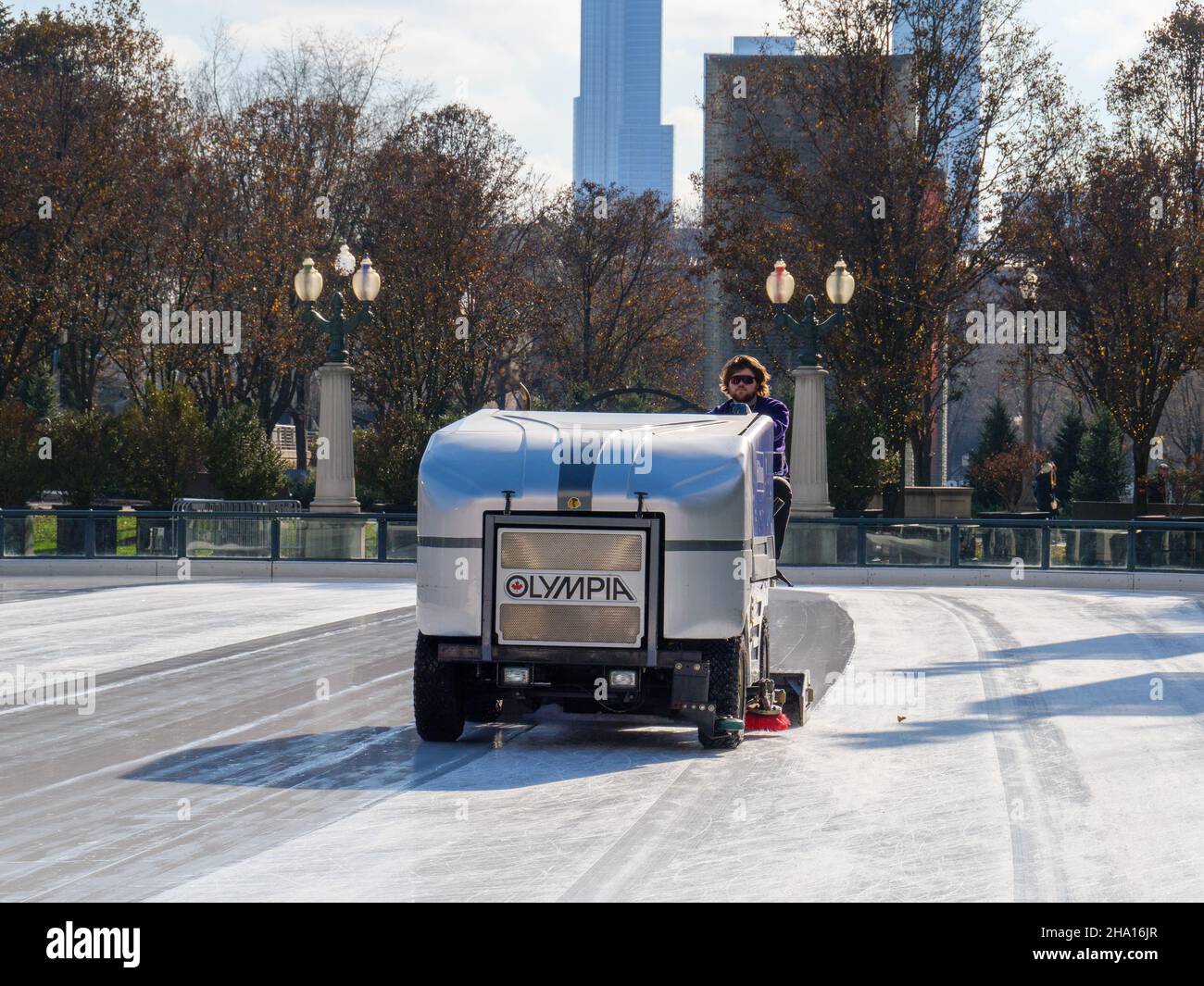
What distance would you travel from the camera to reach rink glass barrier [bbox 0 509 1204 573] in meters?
31.8

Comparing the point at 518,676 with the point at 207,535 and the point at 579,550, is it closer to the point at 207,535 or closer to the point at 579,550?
the point at 579,550

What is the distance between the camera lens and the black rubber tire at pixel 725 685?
34.0 ft

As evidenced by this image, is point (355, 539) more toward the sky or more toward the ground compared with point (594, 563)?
more toward the ground

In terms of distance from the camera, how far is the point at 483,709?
1112cm

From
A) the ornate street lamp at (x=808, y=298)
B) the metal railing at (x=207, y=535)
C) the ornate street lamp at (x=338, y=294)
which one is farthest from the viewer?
the metal railing at (x=207, y=535)

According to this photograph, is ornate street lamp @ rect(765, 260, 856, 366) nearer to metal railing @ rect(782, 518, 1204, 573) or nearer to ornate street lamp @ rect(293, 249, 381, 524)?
metal railing @ rect(782, 518, 1204, 573)

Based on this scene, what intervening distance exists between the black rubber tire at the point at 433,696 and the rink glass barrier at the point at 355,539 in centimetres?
2115

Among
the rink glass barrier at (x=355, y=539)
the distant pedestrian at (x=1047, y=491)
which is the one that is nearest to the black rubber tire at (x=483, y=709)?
the rink glass barrier at (x=355, y=539)

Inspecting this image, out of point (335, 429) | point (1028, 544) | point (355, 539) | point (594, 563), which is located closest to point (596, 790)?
point (594, 563)

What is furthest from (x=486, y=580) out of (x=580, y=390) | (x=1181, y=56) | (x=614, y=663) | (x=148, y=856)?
(x=1181, y=56)

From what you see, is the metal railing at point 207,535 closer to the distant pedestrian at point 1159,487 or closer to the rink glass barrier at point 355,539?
the rink glass barrier at point 355,539

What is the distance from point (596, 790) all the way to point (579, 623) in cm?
122

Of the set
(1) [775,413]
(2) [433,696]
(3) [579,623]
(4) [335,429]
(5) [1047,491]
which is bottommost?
(2) [433,696]

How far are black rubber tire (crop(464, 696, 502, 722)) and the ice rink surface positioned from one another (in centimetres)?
22
